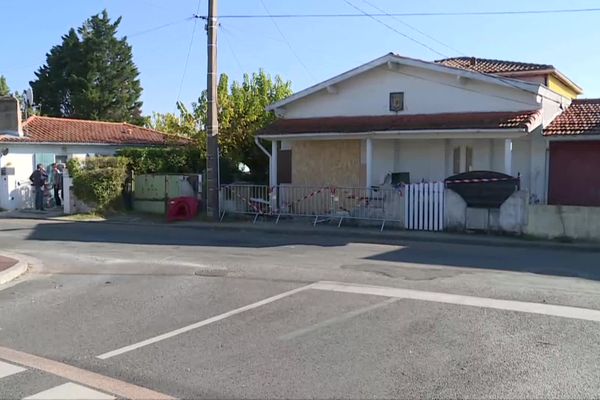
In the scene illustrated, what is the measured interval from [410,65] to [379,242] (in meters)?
7.10

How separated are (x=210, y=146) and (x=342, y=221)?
497cm

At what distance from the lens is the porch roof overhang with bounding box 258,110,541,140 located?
1700 centimetres

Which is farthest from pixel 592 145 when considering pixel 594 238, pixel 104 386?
pixel 104 386

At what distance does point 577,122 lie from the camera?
63.0 ft

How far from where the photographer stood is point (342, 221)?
17.9m

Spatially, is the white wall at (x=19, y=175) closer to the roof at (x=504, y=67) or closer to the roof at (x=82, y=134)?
the roof at (x=82, y=134)

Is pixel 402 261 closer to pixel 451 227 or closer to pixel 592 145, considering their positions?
pixel 451 227

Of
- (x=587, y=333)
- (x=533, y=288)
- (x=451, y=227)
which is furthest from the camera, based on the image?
(x=451, y=227)

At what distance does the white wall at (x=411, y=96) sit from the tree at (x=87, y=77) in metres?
40.2

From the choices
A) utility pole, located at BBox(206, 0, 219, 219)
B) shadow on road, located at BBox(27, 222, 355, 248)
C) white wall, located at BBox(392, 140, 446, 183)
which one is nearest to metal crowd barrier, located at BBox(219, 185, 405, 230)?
utility pole, located at BBox(206, 0, 219, 219)

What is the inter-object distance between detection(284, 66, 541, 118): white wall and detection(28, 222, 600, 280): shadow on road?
5.90 meters

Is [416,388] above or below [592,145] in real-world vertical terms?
below

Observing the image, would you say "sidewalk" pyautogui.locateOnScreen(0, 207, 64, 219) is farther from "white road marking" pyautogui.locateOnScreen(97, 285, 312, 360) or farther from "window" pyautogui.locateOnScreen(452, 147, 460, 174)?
"white road marking" pyautogui.locateOnScreen(97, 285, 312, 360)

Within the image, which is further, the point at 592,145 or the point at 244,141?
the point at 244,141
